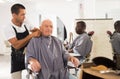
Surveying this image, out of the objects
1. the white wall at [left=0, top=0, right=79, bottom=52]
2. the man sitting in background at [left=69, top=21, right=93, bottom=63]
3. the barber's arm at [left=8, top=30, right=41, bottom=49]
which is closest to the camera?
the barber's arm at [left=8, top=30, right=41, bottom=49]

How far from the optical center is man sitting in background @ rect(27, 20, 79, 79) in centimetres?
246

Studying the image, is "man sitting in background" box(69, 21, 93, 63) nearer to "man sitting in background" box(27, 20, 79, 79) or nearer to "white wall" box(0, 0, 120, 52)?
"man sitting in background" box(27, 20, 79, 79)

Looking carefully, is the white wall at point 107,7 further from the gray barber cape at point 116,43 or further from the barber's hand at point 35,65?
the barber's hand at point 35,65

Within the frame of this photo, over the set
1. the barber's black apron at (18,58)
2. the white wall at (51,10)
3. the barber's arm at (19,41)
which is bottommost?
the barber's black apron at (18,58)

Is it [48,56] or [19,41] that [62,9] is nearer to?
[19,41]

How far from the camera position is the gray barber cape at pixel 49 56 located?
96.9 inches

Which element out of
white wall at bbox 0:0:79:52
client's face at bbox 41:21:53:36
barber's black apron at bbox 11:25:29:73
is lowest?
barber's black apron at bbox 11:25:29:73

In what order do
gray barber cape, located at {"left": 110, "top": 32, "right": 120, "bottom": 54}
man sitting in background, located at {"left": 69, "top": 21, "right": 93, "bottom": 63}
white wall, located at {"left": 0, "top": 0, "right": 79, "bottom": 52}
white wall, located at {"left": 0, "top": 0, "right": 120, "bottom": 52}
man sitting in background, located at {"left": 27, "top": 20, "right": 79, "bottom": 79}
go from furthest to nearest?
white wall, located at {"left": 0, "top": 0, "right": 79, "bottom": 52} → white wall, located at {"left": 0, "top": 0, "right": 120, "bottom": 52} → man sitting in background, located at {"left": 69, "top": 21, "right": 93, "bottom": 63} → gray barber cape, located at {"left": 110, "top": 32, "right": 120, "bottom": 54} → man sitting in background, located at {"left": 27, "top": 20, "right": 79, "bottom": 79}

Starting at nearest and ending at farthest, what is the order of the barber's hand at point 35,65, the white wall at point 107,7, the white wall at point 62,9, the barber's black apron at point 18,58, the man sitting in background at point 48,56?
the barber's hand at point 35,65
the man sitting in background at point 48,56
the barber's black apron at point 18,58
the white wall at point 107,7
the white wall at point 62,9

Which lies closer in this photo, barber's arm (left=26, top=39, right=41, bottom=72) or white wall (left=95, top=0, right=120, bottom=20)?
barber's arm (left=26, top=39, right=41, bottom=72)

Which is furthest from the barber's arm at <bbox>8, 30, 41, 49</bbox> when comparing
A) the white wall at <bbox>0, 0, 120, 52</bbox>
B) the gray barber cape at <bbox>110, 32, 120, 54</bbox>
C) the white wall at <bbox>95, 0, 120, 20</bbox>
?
the white wall at <bbox>95, 0, 120, 20</bbox>

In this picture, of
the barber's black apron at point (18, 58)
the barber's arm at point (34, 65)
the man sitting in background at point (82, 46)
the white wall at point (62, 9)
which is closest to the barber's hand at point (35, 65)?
the barber's arm at point (34, 65)

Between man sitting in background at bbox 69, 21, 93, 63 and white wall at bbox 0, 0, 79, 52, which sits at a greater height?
white wall at bbox 0, 0, 79, 52

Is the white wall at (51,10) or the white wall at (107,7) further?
the white wall at (51,10)
